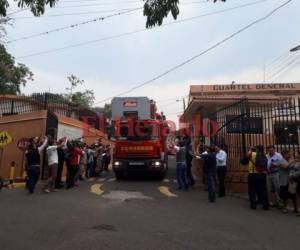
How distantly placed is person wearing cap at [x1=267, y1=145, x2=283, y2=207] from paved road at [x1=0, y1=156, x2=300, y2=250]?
0.61 meters

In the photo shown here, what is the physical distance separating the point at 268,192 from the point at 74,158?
22.7 feet

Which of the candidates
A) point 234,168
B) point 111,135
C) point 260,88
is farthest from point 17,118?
point 260,88

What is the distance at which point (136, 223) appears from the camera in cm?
912

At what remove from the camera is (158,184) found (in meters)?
17.8

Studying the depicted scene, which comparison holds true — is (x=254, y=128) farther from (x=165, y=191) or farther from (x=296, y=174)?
(x=165, y=191)

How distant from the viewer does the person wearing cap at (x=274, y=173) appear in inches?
460

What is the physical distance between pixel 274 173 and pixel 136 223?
4652mm

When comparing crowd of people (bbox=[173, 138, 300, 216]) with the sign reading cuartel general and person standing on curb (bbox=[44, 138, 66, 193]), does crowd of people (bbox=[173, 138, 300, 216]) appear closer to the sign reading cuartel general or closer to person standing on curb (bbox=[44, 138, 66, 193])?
person standing on curb (bbox=[44, 138, 66, 193])

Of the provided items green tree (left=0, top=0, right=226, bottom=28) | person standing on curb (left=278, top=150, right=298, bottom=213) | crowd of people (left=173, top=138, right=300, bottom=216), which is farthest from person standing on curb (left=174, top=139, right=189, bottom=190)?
green tree (left=0, top=0, right=226, bottom=28)

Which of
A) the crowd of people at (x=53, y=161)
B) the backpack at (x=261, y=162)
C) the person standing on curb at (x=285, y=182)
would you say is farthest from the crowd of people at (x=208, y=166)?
the crowd of people at (x=53, y=161)

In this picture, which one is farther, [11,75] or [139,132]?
[11,75]

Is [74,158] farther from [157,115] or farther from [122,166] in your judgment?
[157,115]

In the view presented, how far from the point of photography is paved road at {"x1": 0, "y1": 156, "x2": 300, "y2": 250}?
→ 7480 millimetres

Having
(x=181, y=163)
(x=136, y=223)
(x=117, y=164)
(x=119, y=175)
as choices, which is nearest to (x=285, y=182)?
(x=136, y=223)
